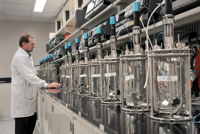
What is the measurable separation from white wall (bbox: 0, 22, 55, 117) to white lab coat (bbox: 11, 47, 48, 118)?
3.93 metres

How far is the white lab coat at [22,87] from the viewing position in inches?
95.2

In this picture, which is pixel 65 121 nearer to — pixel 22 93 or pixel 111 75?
pixel 111 75

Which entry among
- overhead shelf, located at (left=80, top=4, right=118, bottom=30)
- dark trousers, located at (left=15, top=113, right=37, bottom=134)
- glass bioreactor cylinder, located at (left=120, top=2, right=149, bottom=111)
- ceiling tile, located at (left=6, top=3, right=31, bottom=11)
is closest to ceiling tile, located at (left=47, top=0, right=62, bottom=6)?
ceiling tile, located at (left=6, top=3, right=31, bottom=11)

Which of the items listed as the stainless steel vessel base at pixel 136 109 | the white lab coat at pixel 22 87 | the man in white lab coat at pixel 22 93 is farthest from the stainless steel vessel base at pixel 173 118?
the white lab coat at pixel 22 87

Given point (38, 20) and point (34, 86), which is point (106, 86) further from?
point (38, 20)

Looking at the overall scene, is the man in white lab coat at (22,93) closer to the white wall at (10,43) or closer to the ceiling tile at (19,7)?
the ceiling tile at (19,7)

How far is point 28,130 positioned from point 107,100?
1708mm

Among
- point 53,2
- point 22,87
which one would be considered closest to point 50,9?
point 53,2

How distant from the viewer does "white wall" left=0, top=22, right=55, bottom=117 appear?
5.95 metres

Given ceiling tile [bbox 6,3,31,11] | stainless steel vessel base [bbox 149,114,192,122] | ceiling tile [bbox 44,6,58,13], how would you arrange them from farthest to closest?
ceiling tile [bbox 44,6,58,13] < ceiling tile [bbox 6,3,31,11] < stainless steel vessel base [bbox 149,114,192,122]

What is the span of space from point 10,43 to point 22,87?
4428mm

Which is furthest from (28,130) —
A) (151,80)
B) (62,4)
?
(62,4)

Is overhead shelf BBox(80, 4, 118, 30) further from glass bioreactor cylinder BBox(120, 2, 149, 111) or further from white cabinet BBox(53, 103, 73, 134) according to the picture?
white cabinet BBox(53, 103, 73, 134)

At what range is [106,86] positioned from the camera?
1.30 metres
